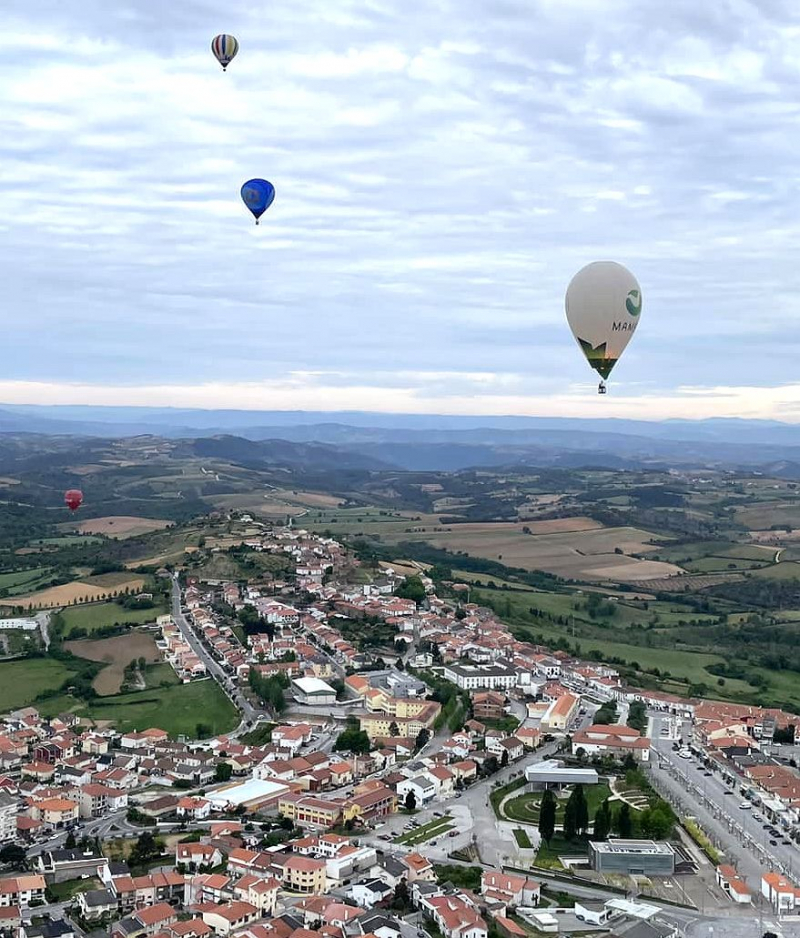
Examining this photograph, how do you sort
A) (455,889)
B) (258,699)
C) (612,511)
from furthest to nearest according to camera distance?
(612,511) → (258,699) → (455,889)

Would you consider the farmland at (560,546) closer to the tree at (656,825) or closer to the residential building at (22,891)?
the tree at (656,825)

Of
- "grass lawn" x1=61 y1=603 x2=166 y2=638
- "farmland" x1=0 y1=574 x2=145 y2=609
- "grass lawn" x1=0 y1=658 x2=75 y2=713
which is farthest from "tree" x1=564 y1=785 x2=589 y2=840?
"farmland" x1=0 y1=574 x2=145 y2=609

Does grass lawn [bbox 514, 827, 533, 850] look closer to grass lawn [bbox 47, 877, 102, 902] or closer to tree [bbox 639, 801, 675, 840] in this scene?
tree [bbox 639, 801, 675, 840]

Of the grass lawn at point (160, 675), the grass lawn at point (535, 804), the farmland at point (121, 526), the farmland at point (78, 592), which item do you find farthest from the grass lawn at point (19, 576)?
the grass lawn at point (535, 804)

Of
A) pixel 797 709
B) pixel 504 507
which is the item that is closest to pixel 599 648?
pixel 797 709

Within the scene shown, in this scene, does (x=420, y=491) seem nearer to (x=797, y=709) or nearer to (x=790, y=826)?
(x=797, y=709)

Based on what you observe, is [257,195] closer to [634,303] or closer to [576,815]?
[634,303]

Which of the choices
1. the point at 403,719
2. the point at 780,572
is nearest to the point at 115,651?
the point at 403,719
